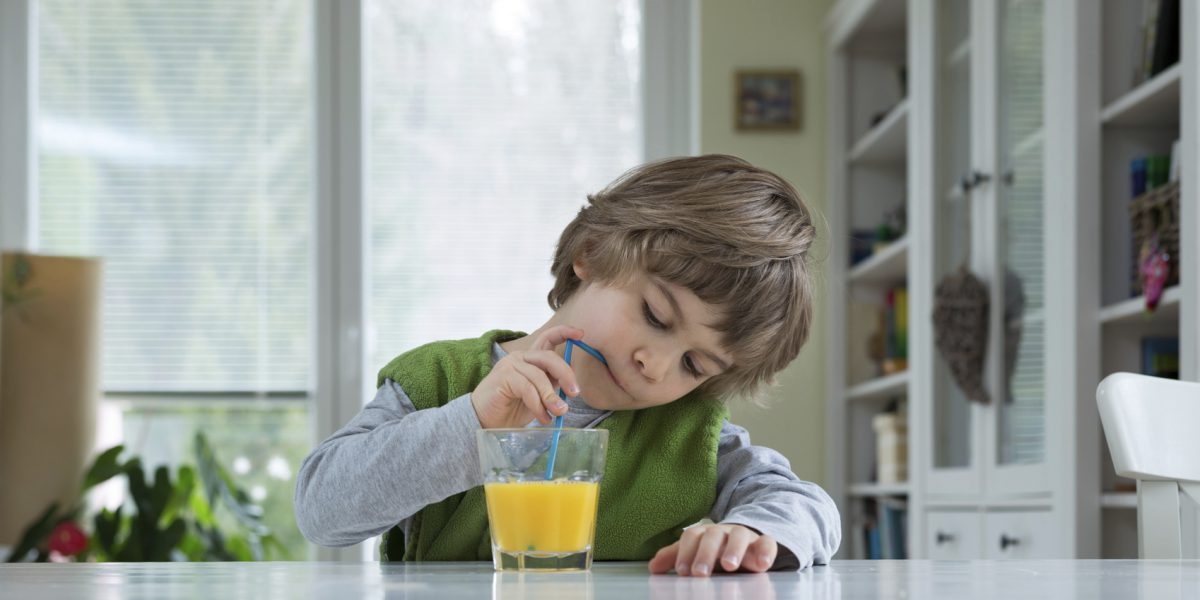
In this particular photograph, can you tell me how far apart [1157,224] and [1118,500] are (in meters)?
0.48

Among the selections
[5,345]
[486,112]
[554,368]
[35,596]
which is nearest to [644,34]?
[486,112]

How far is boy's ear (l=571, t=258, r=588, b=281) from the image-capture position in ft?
4.27

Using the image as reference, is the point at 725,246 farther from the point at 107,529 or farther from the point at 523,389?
the point at 107,529

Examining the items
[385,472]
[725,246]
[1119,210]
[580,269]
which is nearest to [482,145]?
[1119,210]

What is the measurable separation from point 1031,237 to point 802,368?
1464mm

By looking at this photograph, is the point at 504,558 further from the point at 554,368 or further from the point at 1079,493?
the point at 1079,493

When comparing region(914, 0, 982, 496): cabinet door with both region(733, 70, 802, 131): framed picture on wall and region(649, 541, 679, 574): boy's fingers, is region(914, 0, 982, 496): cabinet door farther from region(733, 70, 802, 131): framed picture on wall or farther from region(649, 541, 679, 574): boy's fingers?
region(649, 541, 679, 574): boy's fingers

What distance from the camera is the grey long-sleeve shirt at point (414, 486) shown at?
1.00m

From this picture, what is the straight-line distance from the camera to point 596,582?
0.74 metres

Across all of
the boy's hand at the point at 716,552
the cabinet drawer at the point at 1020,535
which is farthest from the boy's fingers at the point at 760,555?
the cabinet drawer at the point at 1020,535

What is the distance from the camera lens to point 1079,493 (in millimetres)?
2328

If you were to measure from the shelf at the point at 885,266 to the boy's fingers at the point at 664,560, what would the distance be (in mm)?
2601

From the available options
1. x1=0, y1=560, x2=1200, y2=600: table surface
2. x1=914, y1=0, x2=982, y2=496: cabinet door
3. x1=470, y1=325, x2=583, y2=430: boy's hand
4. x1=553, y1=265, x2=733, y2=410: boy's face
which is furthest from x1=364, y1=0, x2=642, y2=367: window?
x1=0, y1=560, x2=1200, y2=600: table surface

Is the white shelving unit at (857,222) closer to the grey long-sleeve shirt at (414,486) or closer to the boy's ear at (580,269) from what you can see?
the boy's ear at (580,269)
